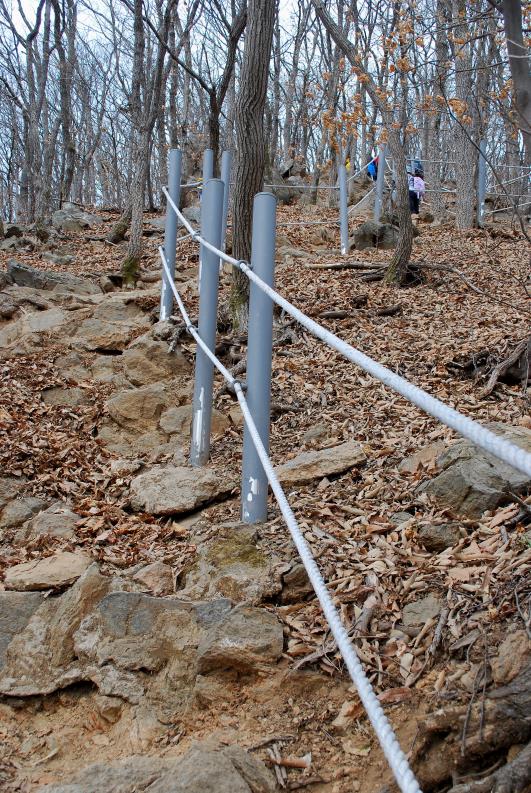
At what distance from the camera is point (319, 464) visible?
3.70 meters

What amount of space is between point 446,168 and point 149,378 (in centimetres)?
2840

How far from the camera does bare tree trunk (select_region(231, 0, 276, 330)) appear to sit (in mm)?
6301

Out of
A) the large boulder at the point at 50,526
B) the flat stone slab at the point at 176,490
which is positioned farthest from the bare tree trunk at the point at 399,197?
the large boulder at the point at 50,526

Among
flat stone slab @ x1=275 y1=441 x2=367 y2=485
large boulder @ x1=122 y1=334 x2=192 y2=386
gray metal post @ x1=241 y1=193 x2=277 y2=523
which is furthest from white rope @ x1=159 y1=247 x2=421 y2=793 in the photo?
large boulder @ x1=122 y1=334 x2=192 y2=386

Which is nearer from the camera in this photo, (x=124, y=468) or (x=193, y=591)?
(x=193, y=591)

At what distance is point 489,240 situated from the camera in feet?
35.6

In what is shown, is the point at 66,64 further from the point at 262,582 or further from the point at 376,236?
the point at 262,582

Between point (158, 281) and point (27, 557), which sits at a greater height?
point (158, 281)

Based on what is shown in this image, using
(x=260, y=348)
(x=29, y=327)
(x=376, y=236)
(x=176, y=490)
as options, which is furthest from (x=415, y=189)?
(x=260, y=348)

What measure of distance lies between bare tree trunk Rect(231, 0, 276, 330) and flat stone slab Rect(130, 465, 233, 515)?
8.29ft

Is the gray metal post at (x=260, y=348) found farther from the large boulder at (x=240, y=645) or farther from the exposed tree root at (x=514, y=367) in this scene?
the exposed tree root at (x=514, y=367)

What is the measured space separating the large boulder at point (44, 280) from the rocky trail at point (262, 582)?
118 inches

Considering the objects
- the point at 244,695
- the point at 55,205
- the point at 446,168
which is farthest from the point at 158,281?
the point at 446,168

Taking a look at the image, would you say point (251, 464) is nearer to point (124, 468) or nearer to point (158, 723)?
point (158, 723)
